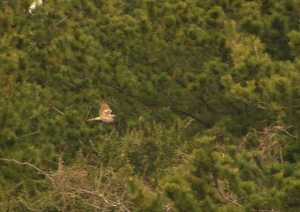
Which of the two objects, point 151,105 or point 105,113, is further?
point 151,105

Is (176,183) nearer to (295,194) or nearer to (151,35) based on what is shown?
(295,194)

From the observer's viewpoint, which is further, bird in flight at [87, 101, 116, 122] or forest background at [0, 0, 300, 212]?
bird in flight at [87, 101, 116, 122]

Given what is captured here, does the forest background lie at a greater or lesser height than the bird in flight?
greater

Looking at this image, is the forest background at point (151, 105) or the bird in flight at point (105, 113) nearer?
the forest background at point (151, 105)

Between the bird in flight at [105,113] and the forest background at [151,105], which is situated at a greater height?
the forest background at [151,105]

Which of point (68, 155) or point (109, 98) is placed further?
point (109, 98)

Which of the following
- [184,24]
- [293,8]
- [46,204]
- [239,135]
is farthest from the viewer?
[184,24]

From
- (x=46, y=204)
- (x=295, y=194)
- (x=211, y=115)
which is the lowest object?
(x=211, y=115)

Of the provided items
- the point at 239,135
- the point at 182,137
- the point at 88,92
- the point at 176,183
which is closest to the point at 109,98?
the point at 88,92
